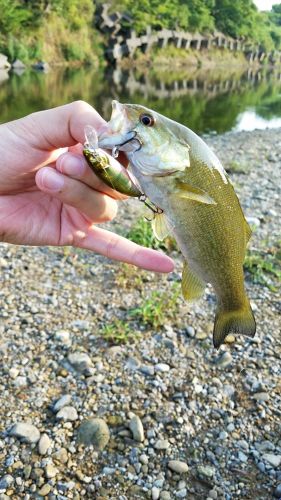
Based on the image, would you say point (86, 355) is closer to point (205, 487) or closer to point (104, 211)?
point (205, 487)

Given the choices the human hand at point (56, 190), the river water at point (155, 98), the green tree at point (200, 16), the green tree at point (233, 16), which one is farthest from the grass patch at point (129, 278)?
the green tree at point (233, 16)

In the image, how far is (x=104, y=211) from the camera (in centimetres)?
255

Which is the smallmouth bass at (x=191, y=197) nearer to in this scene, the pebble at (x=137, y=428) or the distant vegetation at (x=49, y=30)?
the pebble at (x=137, y=428)

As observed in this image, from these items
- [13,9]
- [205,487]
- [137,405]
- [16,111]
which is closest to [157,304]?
[137,405]

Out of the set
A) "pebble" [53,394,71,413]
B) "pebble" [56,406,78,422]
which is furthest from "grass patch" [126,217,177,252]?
"pebble" [56,406,78,422]

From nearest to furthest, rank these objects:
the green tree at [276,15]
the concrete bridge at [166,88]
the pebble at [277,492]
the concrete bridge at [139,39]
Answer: the pebble at [277,492], the concrete bridge at [166,88], the concrete bridge at [139,39], the green tree at [276,15]

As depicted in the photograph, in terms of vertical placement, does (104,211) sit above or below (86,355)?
above

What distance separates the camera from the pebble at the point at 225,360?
454cm

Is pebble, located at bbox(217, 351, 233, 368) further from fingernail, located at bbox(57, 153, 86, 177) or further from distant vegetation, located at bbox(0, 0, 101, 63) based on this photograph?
distant vegetation, located at bbox(0, 0, 101, 63)

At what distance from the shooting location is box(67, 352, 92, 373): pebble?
4340mm

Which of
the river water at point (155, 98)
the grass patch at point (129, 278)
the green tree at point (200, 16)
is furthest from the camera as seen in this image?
the green tree at point (200, 16)

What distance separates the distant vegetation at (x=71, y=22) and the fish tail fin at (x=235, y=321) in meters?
35.3

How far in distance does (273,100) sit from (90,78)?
1349cm

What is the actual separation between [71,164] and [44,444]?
2.41m
